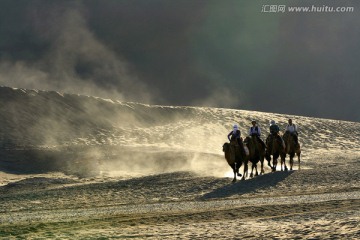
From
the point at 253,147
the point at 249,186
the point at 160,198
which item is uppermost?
the point at 253,147

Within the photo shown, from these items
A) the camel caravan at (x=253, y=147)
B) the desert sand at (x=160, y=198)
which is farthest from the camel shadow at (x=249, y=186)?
the camel caravan at (x=253, y=147)

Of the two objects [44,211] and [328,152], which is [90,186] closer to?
[44,211]

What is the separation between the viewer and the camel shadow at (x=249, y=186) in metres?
20.7

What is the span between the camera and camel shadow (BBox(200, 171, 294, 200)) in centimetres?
2073

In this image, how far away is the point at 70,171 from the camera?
1539 inches

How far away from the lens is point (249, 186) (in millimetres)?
22422

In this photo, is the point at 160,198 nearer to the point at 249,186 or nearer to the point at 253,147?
the point at 249,186

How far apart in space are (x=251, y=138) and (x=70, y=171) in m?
16.1

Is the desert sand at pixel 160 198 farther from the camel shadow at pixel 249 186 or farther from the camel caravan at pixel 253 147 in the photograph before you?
the camel caravan at pixel 253 147

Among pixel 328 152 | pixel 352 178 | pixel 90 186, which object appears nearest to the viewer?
pixel 352 178

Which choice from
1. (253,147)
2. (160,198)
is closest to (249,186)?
(160,198)

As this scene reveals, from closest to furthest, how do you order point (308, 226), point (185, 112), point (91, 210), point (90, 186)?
1. point (308, 226)
2. point (91, 210)
3. point (90, 186)
4. point (185, 112)

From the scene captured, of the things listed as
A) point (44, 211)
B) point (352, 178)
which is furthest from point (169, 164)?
point (44, 211)

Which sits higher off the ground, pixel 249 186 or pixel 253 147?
pixel 253 147
